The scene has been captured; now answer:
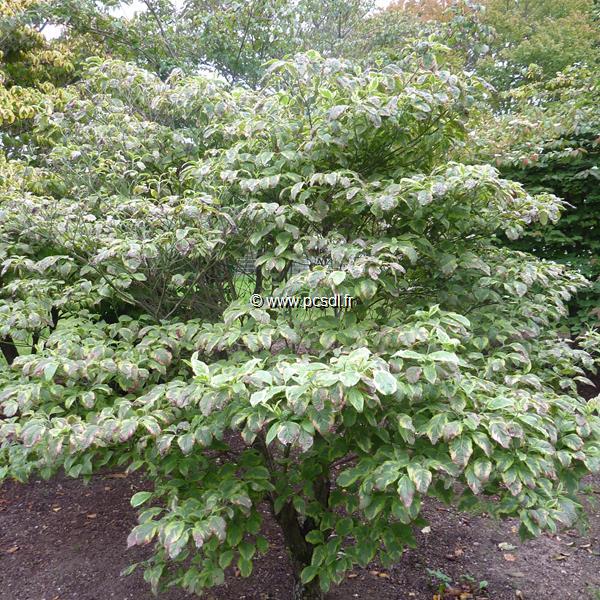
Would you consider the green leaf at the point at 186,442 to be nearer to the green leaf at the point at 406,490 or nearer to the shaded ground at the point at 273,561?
the green leaf at the point at 406,490

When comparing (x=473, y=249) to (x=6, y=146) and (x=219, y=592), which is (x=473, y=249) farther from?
(x=6, y=146)

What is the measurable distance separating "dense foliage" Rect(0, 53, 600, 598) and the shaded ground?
0.56 m

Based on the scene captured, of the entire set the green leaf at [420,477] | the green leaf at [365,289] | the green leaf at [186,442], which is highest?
the green leaf at [365,289]

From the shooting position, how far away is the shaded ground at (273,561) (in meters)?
2.85

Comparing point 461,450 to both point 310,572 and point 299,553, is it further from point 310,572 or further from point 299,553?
point 299,553

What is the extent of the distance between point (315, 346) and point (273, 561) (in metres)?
1.68

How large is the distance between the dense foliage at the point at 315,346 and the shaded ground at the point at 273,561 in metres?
0.56

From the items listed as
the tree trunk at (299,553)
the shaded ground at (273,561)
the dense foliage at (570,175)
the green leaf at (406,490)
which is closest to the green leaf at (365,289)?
the green leaf at (406,490)

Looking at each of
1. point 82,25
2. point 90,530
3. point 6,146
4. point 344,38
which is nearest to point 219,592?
point 90,530

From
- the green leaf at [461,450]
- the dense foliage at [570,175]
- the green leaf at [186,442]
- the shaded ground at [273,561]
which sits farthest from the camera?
the dense foliage at [570,175]

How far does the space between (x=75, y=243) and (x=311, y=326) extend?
3.72 ft

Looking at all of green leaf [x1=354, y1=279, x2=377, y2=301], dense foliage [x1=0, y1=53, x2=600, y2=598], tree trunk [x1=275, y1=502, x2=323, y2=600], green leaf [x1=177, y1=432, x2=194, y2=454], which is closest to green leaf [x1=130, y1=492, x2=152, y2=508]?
dense foliage [x1=0, y1=53, x2=600, y2=598]

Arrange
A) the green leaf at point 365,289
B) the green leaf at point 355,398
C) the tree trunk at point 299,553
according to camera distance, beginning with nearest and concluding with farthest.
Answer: the green leaf at point 355,398 → the green leaf at point 365,289 → the tree trunk at point 299,553

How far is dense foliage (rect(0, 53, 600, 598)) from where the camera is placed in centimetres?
156
